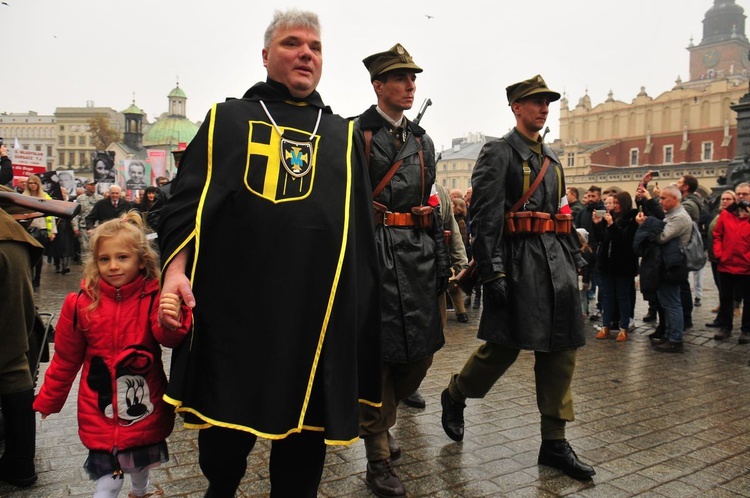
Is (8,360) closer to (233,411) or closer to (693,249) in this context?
(233,411)

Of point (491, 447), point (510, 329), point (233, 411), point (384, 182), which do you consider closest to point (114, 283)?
point (233, 411)

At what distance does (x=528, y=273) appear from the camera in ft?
13.9

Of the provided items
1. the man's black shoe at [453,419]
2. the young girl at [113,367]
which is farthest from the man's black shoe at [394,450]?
Result: the young girl at [113,367]

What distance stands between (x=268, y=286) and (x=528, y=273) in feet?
7.67

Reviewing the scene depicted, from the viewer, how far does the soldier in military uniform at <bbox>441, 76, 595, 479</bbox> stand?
13.6ft

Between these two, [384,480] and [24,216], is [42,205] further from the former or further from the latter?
[384,480]

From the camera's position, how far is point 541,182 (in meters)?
4.42

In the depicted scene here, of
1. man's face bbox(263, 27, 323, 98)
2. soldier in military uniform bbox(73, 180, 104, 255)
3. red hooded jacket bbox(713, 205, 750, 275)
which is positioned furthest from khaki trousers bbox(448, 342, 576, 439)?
soldier in military uniform bbox(73, 180, 104, 255)

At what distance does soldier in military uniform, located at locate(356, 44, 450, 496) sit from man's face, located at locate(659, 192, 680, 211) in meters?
5.41

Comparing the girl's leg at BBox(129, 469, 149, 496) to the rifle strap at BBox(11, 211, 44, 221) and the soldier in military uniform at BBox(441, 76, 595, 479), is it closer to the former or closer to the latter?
the rifle strap at BBox(11, 211, 44, 221)

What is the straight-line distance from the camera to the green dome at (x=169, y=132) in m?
92.7

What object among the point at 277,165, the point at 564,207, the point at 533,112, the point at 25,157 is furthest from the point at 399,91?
the point at 25,157

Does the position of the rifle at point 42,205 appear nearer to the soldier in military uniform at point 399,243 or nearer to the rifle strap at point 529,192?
the soldier in military uniform at point 399,243

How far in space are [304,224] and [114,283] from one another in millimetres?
1051
